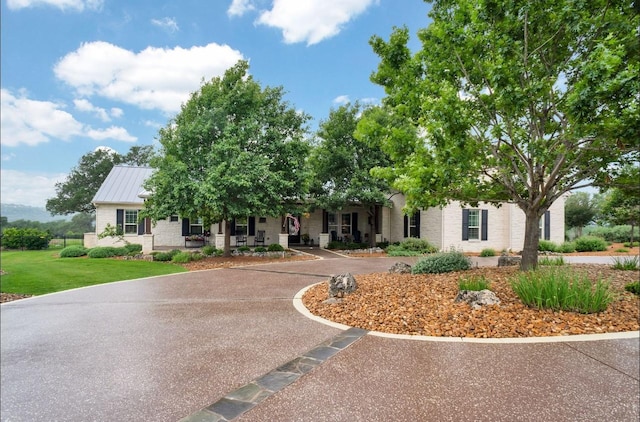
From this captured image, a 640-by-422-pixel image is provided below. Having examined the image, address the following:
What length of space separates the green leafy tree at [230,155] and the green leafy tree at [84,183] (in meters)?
22.0

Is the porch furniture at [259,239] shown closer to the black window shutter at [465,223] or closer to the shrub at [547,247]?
the black window shutter at [465,223]

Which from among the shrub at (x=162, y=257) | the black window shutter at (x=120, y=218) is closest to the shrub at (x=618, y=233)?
the shrub at (x=162, y=257)

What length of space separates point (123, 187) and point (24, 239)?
6365 millimetres

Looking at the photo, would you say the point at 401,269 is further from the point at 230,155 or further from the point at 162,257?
the point at 162,257

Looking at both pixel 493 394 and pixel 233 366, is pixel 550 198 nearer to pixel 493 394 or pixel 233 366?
pixel 493 394

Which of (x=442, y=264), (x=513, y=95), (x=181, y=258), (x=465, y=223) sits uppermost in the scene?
(x=513, y=95)

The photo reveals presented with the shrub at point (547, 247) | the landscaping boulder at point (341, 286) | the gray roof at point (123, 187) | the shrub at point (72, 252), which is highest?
the gray roof at point (123, 187)

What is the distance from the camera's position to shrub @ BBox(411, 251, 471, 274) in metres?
8.30

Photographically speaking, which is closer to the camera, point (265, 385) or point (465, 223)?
point (265, 385)

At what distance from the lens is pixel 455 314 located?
496 centimetres

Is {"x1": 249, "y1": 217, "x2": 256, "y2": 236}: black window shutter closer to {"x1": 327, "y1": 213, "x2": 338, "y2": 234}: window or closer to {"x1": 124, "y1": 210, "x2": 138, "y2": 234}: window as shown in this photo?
{"x1": 327, "y1": 213, "x2": 338, "y2": 234}: window

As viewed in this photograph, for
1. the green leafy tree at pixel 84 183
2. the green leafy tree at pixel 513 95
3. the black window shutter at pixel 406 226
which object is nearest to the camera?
the green leafy tree at pixel 513 95

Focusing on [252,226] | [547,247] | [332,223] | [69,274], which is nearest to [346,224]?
[332,223]

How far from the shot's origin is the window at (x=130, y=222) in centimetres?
1853
